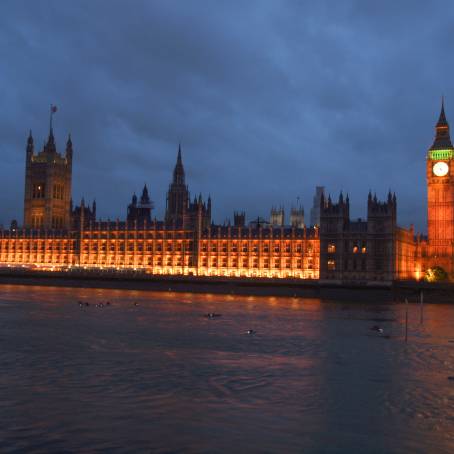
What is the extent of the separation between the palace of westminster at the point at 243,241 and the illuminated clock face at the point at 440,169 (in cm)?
20

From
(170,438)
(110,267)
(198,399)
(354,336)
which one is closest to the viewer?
(170,438)

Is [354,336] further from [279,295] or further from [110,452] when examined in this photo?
[279,295]

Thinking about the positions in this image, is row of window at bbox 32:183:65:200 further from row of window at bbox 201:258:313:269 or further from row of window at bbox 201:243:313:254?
row of window at bbox 201:258:313:269

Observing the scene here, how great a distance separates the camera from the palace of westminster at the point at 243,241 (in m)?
114

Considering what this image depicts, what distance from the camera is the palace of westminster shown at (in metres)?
114

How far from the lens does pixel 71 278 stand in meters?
132

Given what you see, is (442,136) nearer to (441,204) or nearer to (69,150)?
(441,204)

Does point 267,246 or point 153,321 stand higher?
point 267,246

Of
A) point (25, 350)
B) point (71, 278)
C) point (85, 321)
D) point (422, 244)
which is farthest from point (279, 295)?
point (25, 350)

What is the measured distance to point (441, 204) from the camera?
123625mm

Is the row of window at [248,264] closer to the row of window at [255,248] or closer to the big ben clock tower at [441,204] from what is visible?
the row of window at [255,248]

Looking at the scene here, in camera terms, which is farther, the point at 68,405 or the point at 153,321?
the point at 153,321

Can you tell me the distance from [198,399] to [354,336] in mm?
26117

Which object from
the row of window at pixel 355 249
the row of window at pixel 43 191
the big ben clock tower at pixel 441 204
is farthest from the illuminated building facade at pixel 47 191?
the big ben clock tower at pixel 441 204
